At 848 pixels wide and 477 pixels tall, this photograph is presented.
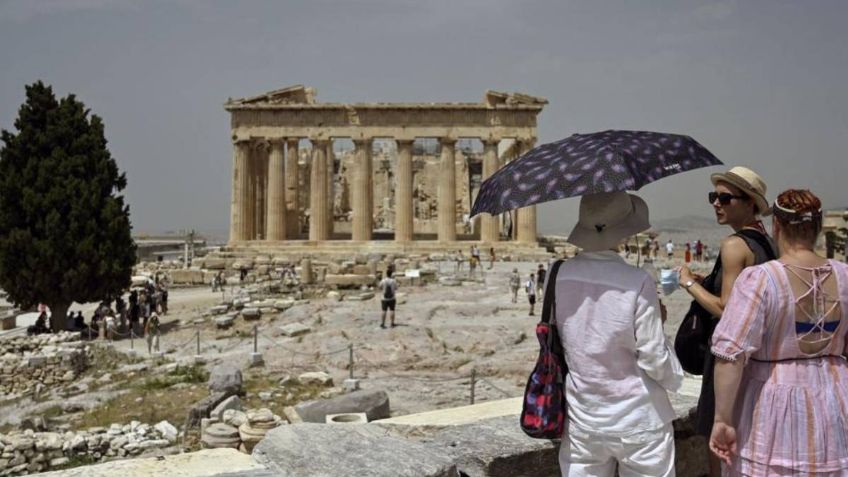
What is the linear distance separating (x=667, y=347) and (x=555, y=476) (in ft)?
3.84

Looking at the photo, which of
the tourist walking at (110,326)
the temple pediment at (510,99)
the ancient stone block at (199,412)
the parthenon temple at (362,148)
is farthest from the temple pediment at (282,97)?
the ancient stone block at (199,412)

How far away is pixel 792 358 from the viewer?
3.17 meters

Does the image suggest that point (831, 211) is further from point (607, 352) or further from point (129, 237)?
point (607, 352)

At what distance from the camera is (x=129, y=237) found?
23719 millimetres

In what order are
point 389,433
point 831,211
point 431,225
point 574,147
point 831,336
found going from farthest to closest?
point 431,225 → point 831,211 → point 389,433 → point 574,147 → point 831,336

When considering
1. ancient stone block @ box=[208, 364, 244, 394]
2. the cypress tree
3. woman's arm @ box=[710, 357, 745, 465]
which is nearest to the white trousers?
woman's arm @ box=[710, 357, 745, 465]

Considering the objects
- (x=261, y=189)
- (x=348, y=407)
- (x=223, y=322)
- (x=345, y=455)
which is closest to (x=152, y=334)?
(x=223, y=322)

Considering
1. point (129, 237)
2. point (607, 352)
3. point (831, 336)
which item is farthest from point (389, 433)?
point (129, 237)

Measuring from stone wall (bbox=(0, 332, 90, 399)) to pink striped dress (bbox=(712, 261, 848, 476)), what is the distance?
16492 millimetres

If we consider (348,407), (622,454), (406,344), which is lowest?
(406,344)

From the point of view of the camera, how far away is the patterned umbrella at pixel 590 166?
129 inches

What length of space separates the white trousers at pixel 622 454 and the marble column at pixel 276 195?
126ft

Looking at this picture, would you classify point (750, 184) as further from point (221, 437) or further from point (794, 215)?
point (221, 437)

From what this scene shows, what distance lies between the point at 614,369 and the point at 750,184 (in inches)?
52.5
